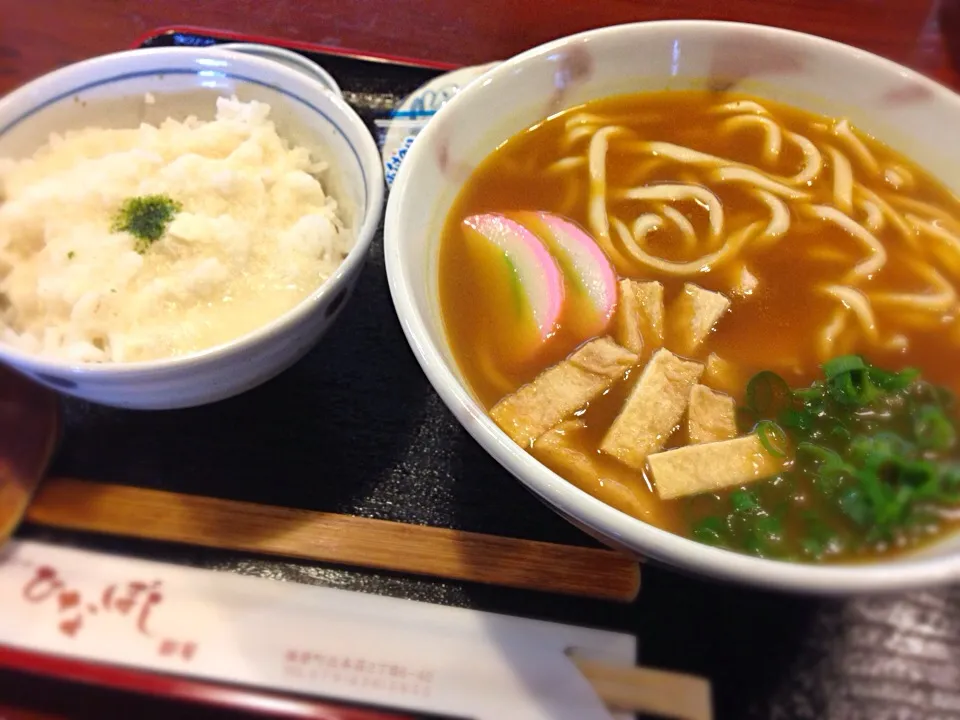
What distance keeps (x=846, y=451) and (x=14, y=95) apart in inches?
83.3

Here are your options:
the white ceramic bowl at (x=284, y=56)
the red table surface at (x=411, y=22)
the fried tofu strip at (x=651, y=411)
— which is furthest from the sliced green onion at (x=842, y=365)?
the white ceramic bowl at (x=284, y=56)

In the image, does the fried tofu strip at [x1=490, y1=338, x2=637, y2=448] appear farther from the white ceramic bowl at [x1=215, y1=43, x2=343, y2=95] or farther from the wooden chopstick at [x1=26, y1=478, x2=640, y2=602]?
the white ceramic bowl at [x1=215, y1=43, x2=343, y2=95]

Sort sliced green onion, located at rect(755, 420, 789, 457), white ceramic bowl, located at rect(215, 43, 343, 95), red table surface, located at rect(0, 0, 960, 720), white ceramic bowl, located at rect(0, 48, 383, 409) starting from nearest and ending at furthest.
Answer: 1. sliced green onion, located at rect(755, 420, 789, 457)
2. white ceramic bowl, located at rect(0, 48, 383, 409)
3. white ceramic bowl, located at rect(215, 43, 343, 95)
4. red table surface, located at rect(0, 0, 960, 720)

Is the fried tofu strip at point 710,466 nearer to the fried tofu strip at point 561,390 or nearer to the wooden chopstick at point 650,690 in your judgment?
the fried tofu strip at point 561,390

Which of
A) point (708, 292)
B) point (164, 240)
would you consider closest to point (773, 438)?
point (708, 292)

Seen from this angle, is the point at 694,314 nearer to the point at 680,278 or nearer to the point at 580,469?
the point at 680,278

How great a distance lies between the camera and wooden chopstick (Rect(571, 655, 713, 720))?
4.00ft

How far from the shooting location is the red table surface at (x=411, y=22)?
7.70 feet

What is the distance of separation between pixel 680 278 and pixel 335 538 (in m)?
0.94

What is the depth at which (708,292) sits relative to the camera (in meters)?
1.46

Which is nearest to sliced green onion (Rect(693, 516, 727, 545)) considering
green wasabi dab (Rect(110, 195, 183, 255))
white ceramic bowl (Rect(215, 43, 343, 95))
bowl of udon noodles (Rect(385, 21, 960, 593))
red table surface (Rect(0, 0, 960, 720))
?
bowl of udon noodles (Rect(385, 21, 960, 593))

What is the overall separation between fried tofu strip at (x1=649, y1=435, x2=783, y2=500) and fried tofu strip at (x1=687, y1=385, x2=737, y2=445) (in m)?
0.04

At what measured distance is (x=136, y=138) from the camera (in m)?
1.88

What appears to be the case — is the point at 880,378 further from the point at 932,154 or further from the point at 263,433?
the point at 263,433
